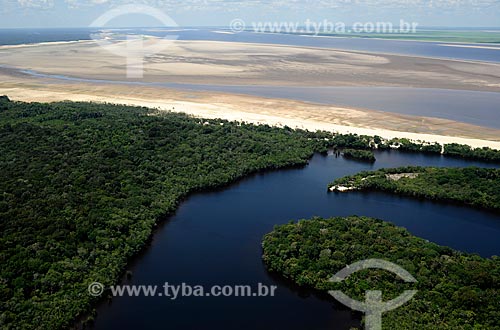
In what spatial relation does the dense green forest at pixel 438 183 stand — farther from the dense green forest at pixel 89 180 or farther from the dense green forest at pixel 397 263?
the dense green forest at pixel 397 263

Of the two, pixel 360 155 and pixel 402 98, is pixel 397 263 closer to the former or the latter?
pixel 360 155

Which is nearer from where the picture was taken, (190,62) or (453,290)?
(453,290)

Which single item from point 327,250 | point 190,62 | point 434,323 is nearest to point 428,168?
point 327,250

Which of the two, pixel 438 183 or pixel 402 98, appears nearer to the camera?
pixel 438 183

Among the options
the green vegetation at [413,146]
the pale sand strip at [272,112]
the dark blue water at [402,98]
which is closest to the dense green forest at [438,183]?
the green vegetation at [413,146]

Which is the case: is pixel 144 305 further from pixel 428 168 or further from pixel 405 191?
pixel 428 168

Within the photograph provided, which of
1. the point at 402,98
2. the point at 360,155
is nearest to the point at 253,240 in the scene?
the point at 360,155
